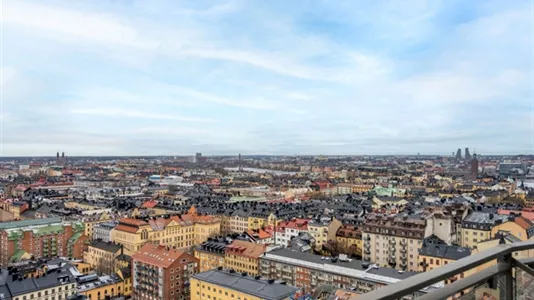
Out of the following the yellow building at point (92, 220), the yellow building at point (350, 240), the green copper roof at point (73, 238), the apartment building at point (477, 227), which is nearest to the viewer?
the apartment building at point (477, 227)

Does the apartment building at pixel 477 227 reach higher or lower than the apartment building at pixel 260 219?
higher

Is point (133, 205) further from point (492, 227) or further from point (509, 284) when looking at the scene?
point (509, 284)

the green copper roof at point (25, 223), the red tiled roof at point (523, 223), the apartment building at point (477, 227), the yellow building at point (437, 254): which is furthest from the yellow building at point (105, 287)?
the red tiled roof at point (523, 223)

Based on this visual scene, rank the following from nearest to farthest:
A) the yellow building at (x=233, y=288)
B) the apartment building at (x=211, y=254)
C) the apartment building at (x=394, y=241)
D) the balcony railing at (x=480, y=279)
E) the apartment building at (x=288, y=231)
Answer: the balcony railing at (x=480, y=279) < the yellow building at (x=233, y=288) < the apartment building at (x=394, y=241) < the apartment building at (x=211, y=254) < the apartment building at (x=288, y=231)

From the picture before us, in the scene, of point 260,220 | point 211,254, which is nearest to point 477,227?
point 260,220

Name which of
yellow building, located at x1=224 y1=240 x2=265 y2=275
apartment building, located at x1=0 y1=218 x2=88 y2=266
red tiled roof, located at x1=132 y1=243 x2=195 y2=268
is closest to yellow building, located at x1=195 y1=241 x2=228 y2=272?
yellow building, located at x1=224 y1=240 x2=265 y2=275

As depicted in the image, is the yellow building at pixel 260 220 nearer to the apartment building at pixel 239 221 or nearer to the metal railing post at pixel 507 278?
the apartment building at pixel 239 221
